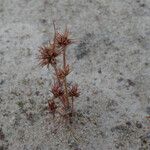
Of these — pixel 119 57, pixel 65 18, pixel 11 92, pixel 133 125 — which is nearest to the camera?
pixel 133 125

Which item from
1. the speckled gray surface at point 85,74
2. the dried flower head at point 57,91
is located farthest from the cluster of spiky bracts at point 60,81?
the speckled gray surface at point 85,74

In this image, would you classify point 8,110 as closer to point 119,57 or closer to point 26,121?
point 26,121

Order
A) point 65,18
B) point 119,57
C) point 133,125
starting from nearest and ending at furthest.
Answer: point 133,125, point 119,57, point 65,18

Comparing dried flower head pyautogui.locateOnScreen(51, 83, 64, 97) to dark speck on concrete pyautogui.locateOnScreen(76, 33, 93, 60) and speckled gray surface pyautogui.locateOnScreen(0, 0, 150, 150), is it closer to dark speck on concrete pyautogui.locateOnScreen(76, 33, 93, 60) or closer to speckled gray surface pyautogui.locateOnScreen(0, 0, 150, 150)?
speckled gray surface pyautogui.locateOnScreen(0, 0, 150, 150)

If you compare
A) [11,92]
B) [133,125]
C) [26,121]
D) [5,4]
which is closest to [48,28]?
[5,4]

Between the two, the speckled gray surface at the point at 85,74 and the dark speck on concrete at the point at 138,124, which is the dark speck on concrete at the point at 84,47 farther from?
the dark speck on concrete at the point at 138,124

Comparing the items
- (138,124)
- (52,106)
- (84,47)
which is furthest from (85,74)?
(138,124)

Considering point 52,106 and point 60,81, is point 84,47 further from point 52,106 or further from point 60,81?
point 52,106
